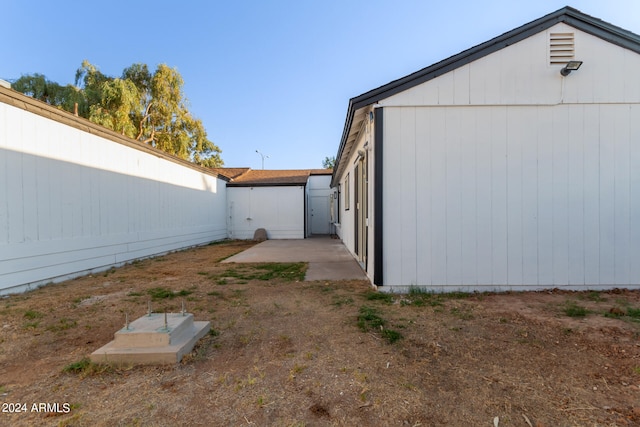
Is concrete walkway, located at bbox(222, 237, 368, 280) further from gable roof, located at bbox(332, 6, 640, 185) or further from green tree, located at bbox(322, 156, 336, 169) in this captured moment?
green tree, located at bbox(322, 156, 336, 169)

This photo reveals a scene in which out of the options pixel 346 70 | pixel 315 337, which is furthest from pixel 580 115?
pixel 346 70

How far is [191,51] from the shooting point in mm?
17000

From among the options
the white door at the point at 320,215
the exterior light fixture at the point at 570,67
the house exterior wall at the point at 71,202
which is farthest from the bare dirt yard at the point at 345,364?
the white door at the point at 320,215

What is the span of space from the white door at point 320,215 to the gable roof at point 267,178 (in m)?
1.72

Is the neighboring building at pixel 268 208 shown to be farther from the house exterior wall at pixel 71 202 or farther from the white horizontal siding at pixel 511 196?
the white horizontal siding at pixel 511 196

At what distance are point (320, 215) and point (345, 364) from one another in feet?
51.6

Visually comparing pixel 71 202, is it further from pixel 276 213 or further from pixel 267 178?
pixel 267 178

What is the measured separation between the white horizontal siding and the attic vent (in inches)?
28.5

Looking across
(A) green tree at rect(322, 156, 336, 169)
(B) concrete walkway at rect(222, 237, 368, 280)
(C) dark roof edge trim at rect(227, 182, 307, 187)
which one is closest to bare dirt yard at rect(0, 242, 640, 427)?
(B) concrete walkway at rect(222, 237, 368, 280)

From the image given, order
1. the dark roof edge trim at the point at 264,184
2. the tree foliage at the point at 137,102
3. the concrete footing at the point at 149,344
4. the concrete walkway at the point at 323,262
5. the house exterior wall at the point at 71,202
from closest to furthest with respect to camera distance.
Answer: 1. the concrete footing at the point at 149,344
2. the house exterior wall at the point at 71,202
3. the concrete walkway at the point at 323,262
4. the dark roof edge trim at the point at 264,184
5. the tree foliage at the point at 137,102

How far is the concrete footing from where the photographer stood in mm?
2547

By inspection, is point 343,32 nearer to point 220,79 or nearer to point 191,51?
point 220,79

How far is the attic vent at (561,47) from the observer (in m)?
4.68

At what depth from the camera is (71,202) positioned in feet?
19.8
